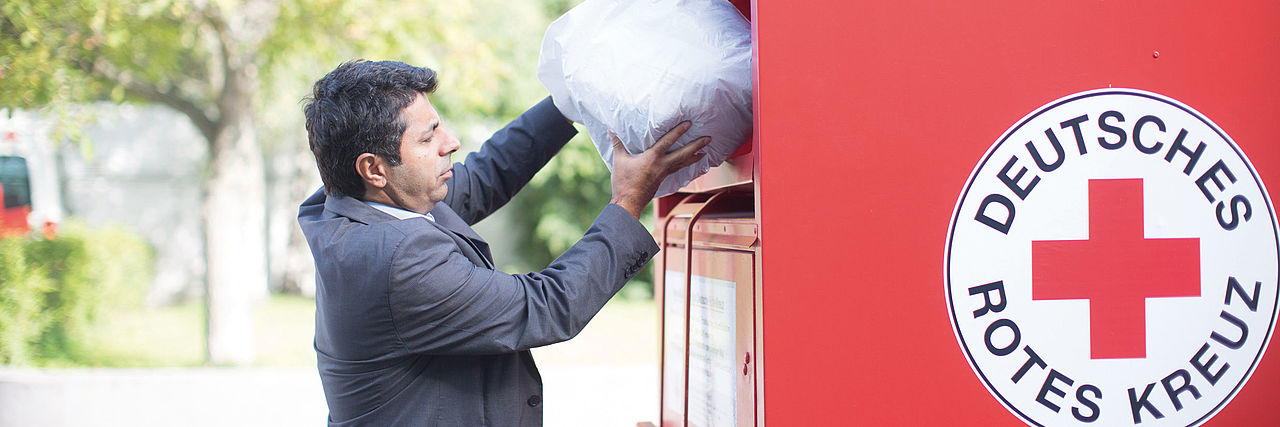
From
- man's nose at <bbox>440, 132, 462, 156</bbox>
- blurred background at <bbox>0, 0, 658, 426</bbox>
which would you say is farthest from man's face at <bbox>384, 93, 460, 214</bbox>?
blurred background at <bbox>0, 0, 658, 426</bbox>

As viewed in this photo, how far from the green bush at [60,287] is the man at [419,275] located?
22.5 feet

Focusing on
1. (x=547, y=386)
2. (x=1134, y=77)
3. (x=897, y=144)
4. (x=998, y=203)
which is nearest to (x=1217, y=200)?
(x=1134, y=77)

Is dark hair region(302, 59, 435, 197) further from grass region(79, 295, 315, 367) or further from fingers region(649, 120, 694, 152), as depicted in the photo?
grass region(79, 295, 315, 367)

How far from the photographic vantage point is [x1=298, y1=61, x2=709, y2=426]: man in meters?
1.63

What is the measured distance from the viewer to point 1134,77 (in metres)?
1.55

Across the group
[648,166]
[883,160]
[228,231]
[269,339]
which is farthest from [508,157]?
[269,339]

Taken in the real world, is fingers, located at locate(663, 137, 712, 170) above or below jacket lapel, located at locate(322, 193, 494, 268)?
above

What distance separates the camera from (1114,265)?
61.6 inches

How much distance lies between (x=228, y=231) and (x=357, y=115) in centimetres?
722

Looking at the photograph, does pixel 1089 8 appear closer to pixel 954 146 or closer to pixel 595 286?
pixel 954 146

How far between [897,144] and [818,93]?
0.48 feet

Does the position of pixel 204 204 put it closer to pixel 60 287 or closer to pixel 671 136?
pixel 60 287

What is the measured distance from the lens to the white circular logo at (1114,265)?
5.04 ft

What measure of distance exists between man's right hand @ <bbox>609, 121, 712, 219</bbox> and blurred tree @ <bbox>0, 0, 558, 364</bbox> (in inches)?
202
